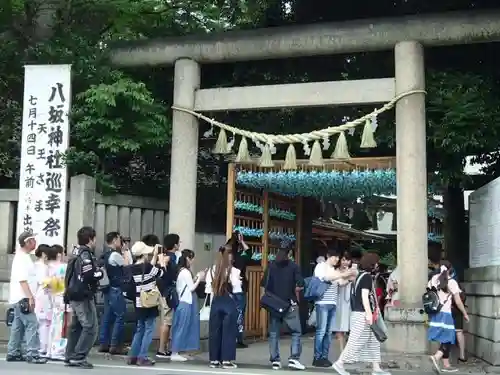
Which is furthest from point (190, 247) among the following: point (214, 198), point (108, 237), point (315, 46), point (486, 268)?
point (486, 268)

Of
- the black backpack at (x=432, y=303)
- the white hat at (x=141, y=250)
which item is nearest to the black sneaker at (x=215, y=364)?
the white hat at (x=141, y=250)

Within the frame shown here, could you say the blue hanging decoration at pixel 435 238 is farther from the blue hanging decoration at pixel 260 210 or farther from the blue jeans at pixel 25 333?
the blue jeans at pixel 25 333

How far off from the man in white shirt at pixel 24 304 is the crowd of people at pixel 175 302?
15 mm

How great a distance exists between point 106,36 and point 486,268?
28.5ft

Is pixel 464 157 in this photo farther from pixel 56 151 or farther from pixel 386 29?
pixel 56 151

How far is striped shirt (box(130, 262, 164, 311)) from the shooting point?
10.1 m

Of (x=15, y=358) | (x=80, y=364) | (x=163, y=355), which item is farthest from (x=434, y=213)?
(x=15, y=358)

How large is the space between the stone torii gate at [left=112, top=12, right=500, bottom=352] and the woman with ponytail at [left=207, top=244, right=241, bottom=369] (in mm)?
2302

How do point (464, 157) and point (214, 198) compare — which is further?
point (214, 198)

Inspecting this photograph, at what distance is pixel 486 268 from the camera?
11.4 meters

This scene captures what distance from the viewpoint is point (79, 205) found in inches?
477

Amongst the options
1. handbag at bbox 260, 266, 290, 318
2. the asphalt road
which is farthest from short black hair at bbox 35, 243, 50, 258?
handbag at bbox 260, 266, 290, 318

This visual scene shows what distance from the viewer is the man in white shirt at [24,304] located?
10.2 m

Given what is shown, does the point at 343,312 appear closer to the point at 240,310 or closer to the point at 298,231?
the point at 240,310
